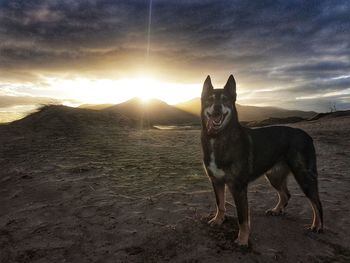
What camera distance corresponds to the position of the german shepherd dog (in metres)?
6.67

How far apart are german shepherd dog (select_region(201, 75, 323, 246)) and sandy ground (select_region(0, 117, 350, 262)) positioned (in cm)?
50

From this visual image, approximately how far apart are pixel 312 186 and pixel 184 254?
312 cm

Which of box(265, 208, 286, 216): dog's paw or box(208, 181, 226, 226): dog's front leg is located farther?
box(265, 208, 286, 216): dog's paw

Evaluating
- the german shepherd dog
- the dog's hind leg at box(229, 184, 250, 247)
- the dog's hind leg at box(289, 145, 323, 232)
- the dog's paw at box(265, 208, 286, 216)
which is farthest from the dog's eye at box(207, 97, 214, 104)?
the dog's paw at box(265, 208, 286, 216)

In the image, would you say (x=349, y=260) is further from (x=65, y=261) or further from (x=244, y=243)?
(x=65, y=261)

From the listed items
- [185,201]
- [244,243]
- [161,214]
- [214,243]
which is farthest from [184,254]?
[185,201]

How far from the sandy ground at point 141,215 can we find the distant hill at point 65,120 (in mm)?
8208

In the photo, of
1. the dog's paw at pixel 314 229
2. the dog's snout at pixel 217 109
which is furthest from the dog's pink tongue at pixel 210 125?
the dog's paw at pixel 314 229

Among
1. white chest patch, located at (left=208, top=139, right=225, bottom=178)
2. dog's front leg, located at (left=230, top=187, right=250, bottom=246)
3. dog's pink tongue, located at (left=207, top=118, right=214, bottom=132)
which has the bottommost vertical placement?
dog's front leg, located at (left=230, top=187, right=250, bottom=246)

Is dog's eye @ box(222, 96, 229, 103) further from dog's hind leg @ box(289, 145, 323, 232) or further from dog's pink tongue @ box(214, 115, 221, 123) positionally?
dog's hind leg @ box(289, 145, 323, 232)

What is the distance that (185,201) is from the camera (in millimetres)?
8828

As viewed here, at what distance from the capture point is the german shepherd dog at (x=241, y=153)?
6.67 metres

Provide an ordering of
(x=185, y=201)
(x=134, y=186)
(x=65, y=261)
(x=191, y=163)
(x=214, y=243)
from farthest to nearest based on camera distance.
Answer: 1. (x=191, y=163)
2. (x=134, y=186)
3. (x=185, y=201)
4. (x=214, y=243)
5. (x=65, y=261)

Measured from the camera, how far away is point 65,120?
24766mm
